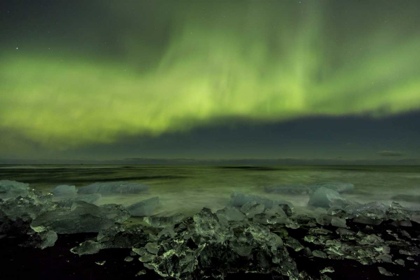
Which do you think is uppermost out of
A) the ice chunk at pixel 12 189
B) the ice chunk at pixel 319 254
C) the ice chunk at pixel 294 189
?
the ice chunk at pixel 12 189

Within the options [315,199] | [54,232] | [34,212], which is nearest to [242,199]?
[315,199]

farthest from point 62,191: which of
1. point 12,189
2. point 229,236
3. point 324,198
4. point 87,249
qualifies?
point 324,198

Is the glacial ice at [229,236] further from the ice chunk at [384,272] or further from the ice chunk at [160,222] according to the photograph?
the ice chunk at [384,272]

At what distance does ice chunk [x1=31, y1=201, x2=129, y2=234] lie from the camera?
4292 mm

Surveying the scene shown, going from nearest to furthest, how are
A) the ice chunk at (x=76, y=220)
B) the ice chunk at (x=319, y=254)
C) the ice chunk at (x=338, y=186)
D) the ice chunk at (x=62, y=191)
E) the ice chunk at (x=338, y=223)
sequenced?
the ice chunk at (x=319, y=254) → the ice chunk at (x=76, y=220) → the ice chunk at (x=338, y=223) → the ice chunk at (x=62, y=191) → the ice chunk at (x=338, y=186)

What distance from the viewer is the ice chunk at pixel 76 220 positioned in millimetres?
4292

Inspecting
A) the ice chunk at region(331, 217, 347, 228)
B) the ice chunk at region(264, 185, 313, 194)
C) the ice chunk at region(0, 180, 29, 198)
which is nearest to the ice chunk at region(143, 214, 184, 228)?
the ice chunk at region(331, 217, 347, 228)

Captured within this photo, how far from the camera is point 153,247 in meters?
3.36

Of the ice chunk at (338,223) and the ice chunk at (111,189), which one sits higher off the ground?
the ice chunk at (338,223)

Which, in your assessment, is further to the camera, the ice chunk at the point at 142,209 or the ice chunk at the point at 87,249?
the ice chunk at the point at 142,209

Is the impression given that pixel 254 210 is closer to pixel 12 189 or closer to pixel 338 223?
pixel 338 223

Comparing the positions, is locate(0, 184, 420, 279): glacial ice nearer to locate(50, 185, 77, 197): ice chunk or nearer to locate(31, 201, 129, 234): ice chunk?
locate(31, 201, 129, 234): ice chunk

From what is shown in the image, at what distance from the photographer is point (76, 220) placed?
4410mm

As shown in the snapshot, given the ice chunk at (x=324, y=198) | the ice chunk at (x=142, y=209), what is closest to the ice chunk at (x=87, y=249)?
the ice chunk at (x=142, y=209)
